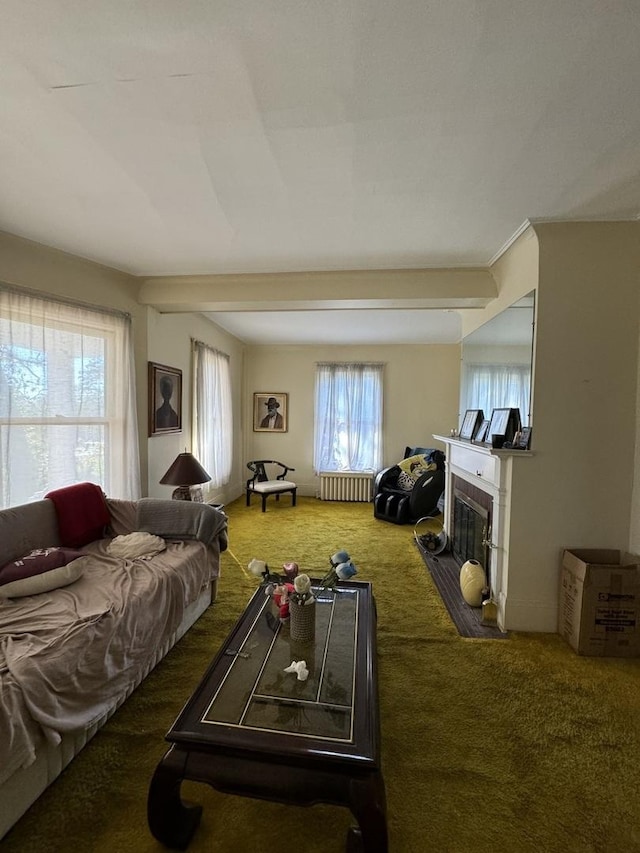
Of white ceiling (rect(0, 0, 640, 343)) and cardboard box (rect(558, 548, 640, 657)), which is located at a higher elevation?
white ceiling (rect(0, 0, 640, 343))

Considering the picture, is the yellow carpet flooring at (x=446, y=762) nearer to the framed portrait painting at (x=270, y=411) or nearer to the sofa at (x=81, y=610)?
the sofa at (x=81, y=610)

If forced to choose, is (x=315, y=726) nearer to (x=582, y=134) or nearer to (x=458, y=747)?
(x=458, y=747)

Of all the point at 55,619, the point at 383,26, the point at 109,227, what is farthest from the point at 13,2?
the point at 55,619

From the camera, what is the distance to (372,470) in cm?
600

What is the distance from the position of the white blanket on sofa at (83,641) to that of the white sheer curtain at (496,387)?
2441mm

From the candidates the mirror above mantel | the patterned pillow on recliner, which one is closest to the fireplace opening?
the mirror above mantel

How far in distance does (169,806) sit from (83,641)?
2.26 ft

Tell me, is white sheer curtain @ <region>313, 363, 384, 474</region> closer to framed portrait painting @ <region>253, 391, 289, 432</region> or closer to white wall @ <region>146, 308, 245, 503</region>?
framed portrait painting @ <region>253, 391, 289, 432</region>

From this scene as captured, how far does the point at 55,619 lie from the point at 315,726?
1234 millimetres

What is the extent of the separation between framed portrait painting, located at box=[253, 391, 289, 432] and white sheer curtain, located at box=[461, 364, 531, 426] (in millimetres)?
3219

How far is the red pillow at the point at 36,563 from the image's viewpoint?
6.13ft

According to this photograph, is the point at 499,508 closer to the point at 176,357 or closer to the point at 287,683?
the point at 287,683

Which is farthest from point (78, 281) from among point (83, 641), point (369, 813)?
point (369, 813)

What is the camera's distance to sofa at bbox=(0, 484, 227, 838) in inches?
49.8
